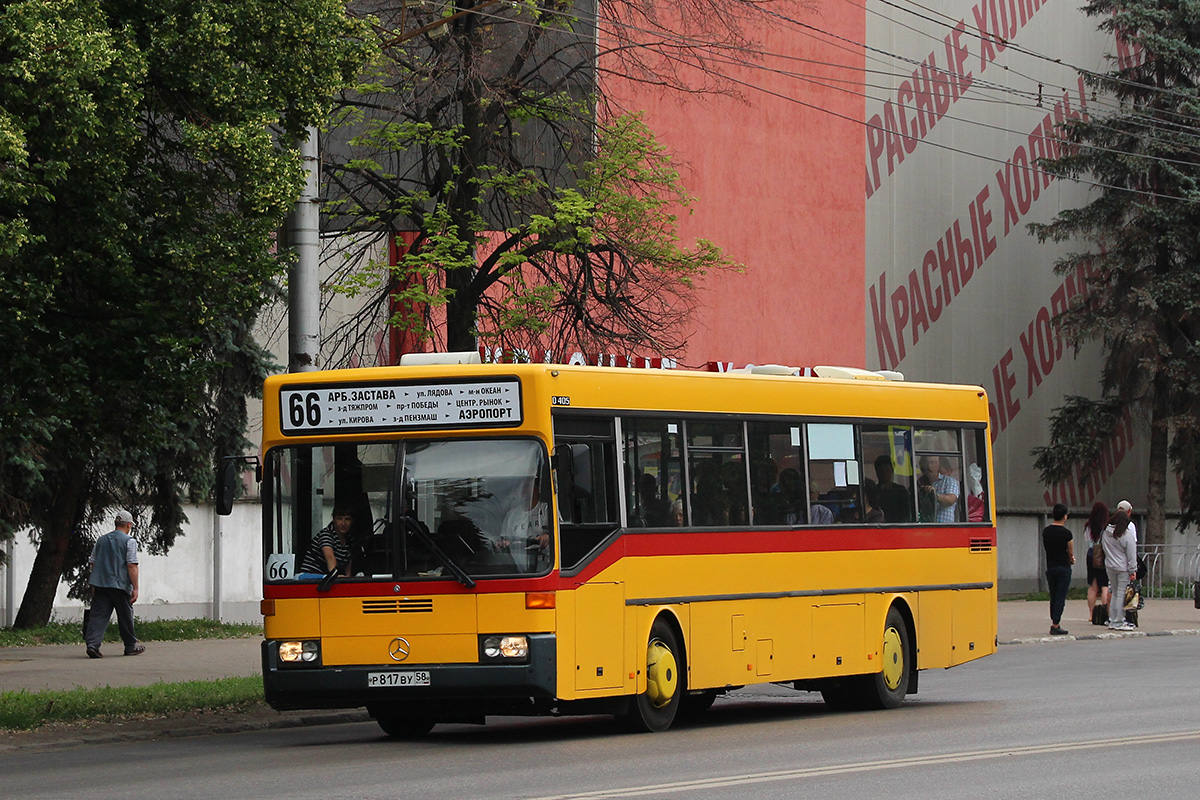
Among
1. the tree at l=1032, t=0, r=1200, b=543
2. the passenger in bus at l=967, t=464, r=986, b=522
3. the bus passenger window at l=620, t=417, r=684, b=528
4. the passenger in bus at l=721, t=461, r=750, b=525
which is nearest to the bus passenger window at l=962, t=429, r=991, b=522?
the passenger in bus at l=967, t=464, r=986, b=522

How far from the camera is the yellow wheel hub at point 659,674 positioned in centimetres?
1411

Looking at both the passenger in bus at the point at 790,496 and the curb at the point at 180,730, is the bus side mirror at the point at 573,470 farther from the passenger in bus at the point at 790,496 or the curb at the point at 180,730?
the curb at the point at 180,730

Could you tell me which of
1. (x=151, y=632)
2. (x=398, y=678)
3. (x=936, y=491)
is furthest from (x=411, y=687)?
(x=151, y=632)

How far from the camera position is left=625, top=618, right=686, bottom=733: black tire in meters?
14.1

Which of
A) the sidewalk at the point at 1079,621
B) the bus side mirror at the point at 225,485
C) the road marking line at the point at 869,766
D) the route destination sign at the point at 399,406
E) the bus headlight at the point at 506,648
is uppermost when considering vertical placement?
the route destination sign at the point at 399,406

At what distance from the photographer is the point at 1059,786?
34.2 feet

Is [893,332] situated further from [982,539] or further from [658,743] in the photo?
[658,743]

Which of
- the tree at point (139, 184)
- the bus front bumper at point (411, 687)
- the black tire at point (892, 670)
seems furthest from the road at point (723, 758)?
the tree at point (139, 184)

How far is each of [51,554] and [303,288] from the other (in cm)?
1079

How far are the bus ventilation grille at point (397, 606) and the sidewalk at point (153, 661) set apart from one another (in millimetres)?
5793

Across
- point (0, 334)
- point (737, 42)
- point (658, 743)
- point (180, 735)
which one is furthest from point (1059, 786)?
point (737, 42)

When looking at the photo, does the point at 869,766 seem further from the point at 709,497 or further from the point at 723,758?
the point at 709,497

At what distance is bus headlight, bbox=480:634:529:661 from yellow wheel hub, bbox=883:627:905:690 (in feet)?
16.3

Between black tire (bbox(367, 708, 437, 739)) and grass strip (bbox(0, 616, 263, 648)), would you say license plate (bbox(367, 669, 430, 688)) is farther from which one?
grass strip (bbox(0, 616, 263, 648))
